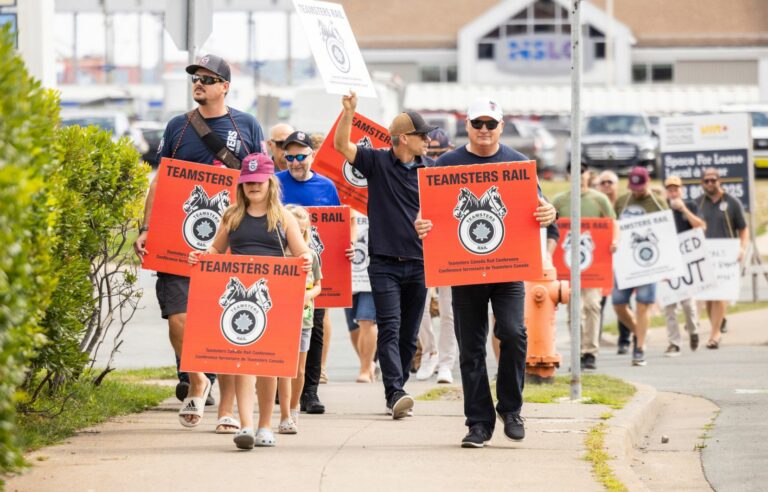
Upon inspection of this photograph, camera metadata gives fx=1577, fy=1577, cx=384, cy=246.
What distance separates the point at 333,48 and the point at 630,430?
3100 millimetres

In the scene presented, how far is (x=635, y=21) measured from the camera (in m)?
83.3

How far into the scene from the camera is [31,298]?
6184 millimetres

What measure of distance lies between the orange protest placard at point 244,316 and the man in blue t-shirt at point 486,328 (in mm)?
1040

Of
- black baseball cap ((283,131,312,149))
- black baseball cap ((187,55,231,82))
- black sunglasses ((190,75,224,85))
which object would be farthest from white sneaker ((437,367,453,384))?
black sunglasses ((190,75,224,85))

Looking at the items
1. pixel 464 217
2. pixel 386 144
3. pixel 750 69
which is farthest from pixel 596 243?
pixel 750 69

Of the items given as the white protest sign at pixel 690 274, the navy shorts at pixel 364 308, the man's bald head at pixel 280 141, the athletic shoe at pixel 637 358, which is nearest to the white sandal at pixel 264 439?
the man's bald head at pixel 280 141

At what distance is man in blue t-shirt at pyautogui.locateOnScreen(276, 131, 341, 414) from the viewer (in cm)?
1081

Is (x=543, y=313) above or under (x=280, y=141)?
under

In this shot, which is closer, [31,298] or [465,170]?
[31,298]

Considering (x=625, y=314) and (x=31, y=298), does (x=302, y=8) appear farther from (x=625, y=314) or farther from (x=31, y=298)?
(x=625, y=314)

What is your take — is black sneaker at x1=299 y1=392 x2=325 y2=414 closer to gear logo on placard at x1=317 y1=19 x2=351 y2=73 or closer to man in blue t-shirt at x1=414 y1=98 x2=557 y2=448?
man in blue t-shirt at x1=414 y1=98 x2=557 y2=448

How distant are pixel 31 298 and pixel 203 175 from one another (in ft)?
11.4

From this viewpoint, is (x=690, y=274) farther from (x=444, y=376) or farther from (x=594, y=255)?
(x=444, y=376)

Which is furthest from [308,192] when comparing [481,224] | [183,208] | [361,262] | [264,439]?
[264,439]
